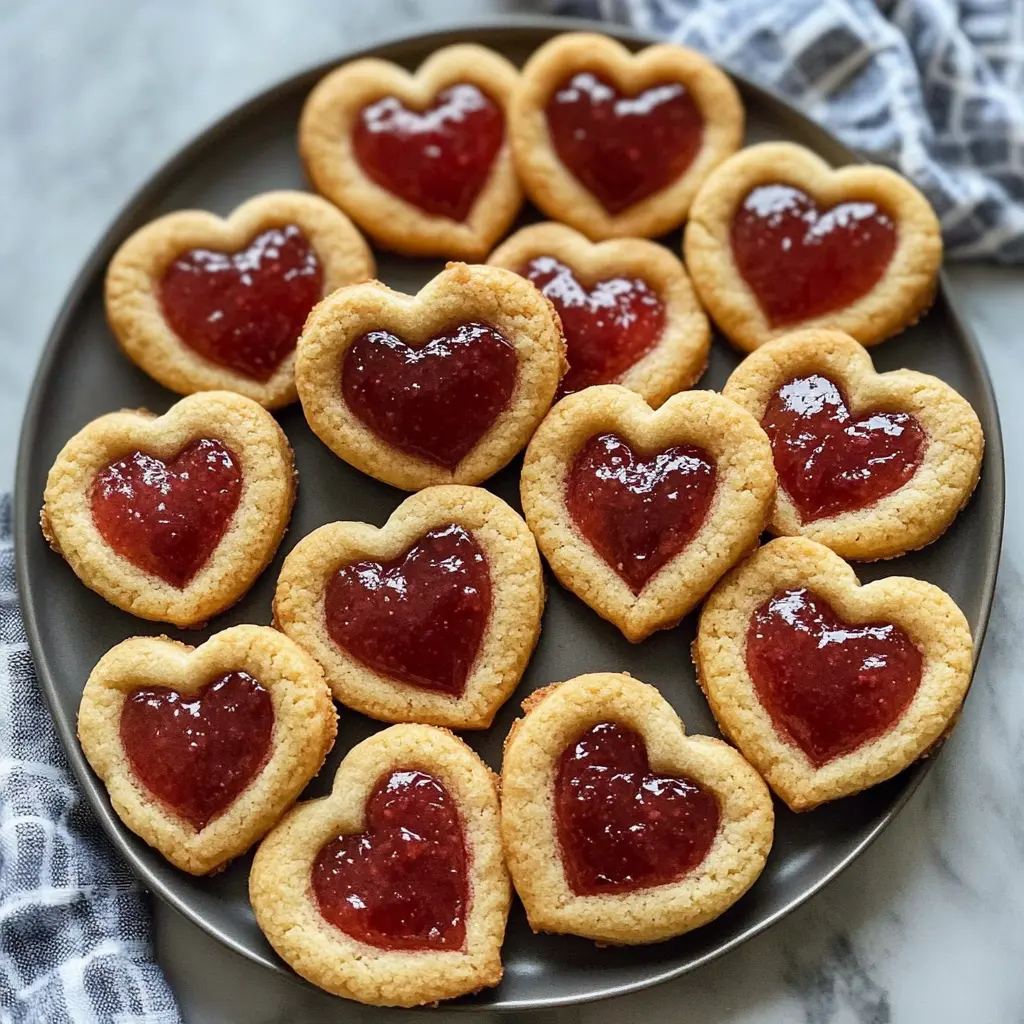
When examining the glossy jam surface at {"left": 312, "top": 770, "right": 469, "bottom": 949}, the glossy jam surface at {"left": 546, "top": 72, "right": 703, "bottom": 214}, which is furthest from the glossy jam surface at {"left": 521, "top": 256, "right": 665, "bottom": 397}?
the glossy jam surface at {"left": 312, "top": 770, "right": 469, "bottom": 949}

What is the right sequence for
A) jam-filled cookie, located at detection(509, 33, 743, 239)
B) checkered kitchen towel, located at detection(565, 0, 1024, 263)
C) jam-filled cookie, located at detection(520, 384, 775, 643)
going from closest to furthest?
jam-filled cookie, located at detection(520, 384, 775, 643) → jam-filled cookie, located at detection(509, 33, 743, 239) → checkered kitchen towel, located at detection(565, 0, 1024, 263)

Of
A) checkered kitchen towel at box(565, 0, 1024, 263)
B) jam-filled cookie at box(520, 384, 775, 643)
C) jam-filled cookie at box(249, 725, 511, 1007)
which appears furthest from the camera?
checkered kitchen towel at box(565, 0, 1024, 263)

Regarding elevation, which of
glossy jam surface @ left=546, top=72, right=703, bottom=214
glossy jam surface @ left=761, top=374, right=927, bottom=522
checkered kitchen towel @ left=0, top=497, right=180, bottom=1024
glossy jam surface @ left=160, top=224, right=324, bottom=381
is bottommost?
checkered kitchen towel @ left=0, top=497, right=180, bottom=1024

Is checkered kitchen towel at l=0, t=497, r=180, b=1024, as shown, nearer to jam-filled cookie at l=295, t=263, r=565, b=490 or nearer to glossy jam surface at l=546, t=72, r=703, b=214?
jam-filled cookie at l=295, t=263, r=565, b=490

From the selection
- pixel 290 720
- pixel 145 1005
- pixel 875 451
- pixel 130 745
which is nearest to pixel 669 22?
pixel 875 451

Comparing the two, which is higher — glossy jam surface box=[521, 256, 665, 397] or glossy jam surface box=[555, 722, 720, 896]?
glossy jam surface box=[521, 256, 665, 397]

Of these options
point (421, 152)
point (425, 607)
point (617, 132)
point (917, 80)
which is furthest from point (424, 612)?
point (917, 80)

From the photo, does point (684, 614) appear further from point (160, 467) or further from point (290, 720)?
point (160, 467)
